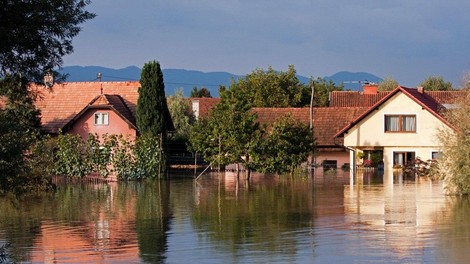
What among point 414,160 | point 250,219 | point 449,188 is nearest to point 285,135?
point 414,160

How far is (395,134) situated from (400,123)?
2.63ft

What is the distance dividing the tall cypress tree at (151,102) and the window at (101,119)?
4.17 m

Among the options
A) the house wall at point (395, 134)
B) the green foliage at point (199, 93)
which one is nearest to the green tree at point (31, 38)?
the house wall at point (395, 134)

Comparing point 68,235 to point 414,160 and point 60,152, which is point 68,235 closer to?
point 60,152

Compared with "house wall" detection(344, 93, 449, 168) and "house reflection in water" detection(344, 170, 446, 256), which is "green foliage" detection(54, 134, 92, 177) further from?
"house wall" detection(344, 93, 449, 168)

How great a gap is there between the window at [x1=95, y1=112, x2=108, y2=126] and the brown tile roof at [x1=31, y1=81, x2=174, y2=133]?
2.82 feet

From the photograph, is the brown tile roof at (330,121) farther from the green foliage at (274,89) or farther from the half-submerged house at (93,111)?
the green foliage at (274,89)

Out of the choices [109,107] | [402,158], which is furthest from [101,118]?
[402,158]

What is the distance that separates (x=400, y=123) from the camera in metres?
61.5

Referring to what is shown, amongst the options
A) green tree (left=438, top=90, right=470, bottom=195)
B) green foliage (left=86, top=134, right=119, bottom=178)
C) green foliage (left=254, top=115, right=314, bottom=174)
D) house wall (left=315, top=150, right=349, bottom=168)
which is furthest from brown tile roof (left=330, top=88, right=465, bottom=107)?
green tree (left=438, top=90, right=470, bottom=195)

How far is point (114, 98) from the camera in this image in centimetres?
6044

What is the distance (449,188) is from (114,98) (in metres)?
28.5

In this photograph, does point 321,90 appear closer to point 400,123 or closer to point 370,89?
point 370,89

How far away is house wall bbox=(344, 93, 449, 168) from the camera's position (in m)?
60.5
